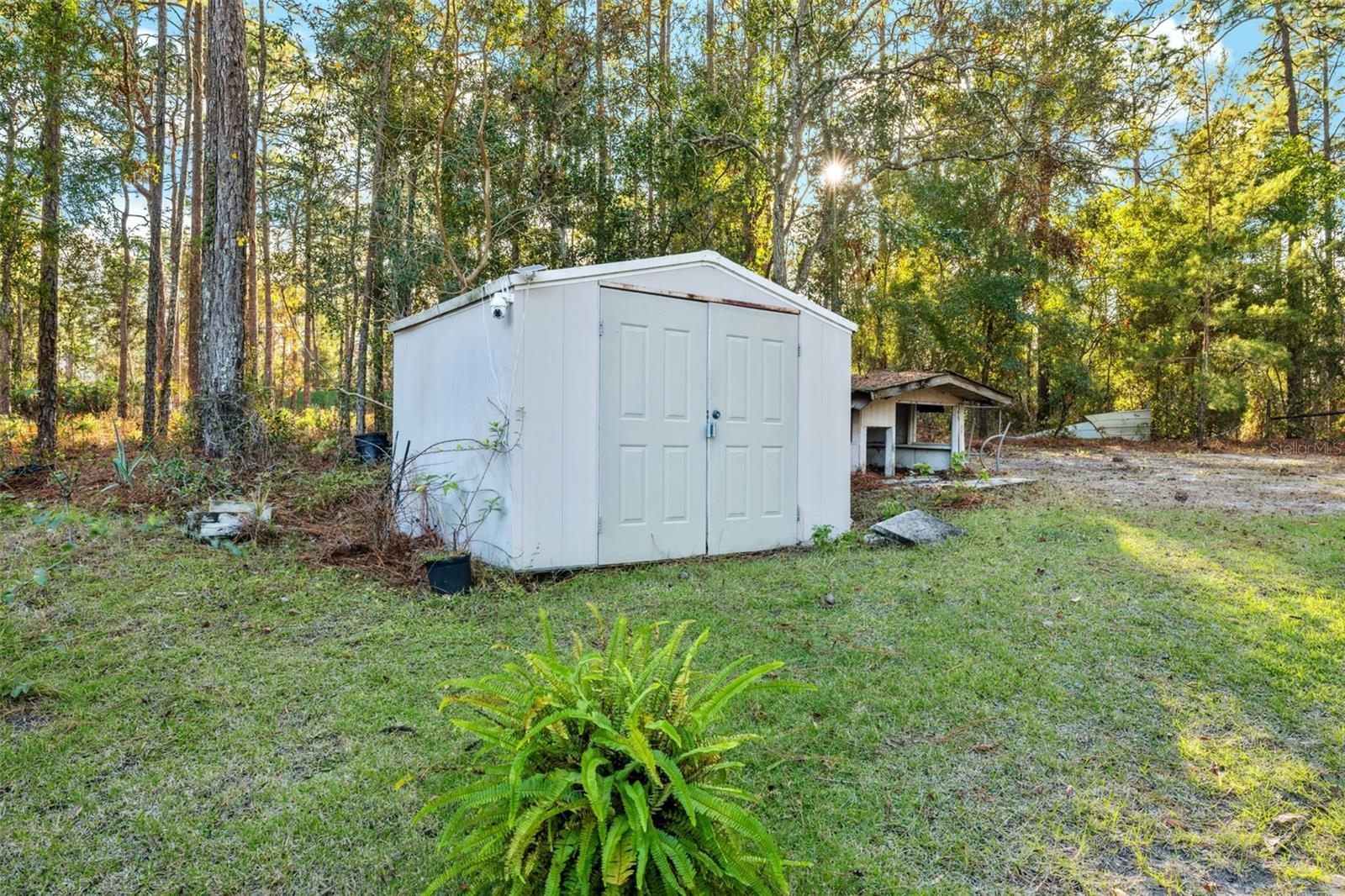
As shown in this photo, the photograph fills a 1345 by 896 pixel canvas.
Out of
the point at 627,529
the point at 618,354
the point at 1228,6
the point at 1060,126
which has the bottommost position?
the point at 627,529

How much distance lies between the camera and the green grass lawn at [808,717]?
5.77ft

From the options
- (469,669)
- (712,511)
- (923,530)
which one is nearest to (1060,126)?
(923,530)

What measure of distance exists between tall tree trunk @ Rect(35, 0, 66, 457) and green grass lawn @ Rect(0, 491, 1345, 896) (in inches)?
181

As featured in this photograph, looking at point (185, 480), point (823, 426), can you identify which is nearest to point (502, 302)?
point (823, 426)

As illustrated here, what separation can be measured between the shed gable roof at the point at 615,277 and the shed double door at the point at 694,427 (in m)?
0.16

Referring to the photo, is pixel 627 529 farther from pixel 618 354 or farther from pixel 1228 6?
pixel 1228 6

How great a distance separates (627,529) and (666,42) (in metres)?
8.94

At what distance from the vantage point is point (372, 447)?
24.5 feet

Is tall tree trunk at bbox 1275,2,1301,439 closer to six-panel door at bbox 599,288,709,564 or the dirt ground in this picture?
the dirt ground

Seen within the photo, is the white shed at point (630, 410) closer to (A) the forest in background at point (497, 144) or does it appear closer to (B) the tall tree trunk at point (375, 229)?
(A) the forest in background at point (497, 144)

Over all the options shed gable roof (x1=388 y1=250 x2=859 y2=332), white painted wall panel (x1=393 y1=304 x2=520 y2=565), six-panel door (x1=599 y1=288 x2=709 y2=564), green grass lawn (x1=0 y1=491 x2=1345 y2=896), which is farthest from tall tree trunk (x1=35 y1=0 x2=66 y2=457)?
six-panel door (x1=599 y1=288 x2=709 y2=564)

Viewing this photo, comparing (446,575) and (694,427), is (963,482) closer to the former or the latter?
(694,427)

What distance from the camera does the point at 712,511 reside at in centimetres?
→ 527

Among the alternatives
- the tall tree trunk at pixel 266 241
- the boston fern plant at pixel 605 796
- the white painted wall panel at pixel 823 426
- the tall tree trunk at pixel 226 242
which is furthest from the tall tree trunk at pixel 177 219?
the boston fern plant at pixel 605 796
